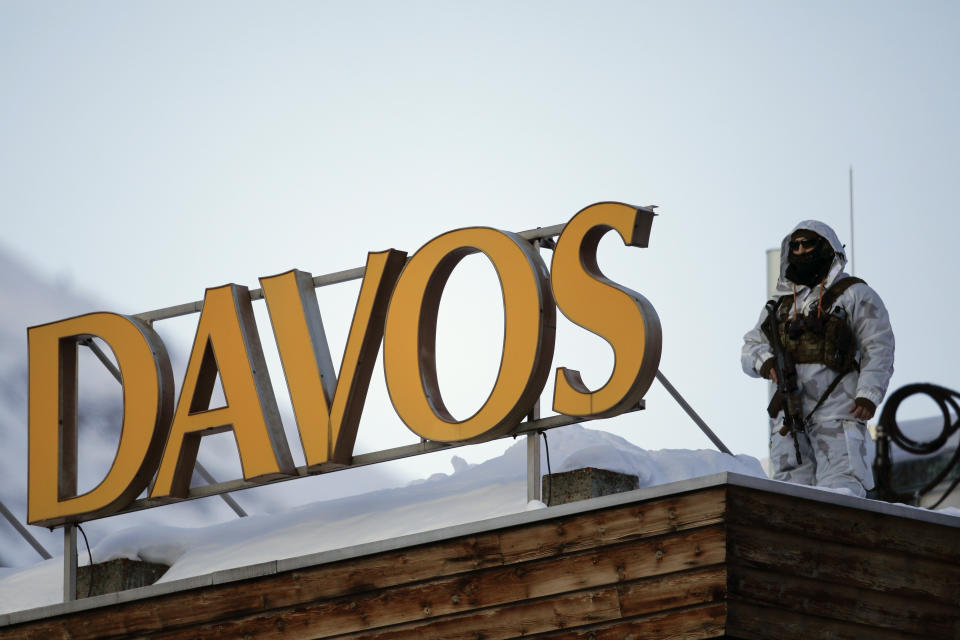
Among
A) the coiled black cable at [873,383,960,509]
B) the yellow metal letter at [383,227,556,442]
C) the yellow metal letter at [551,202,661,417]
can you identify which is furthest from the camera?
the coiled black cable at [873,383,960,509]

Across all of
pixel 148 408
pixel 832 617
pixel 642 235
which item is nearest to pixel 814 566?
pixel 832 617

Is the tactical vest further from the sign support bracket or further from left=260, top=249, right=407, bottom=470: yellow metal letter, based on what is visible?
the sign support bracket

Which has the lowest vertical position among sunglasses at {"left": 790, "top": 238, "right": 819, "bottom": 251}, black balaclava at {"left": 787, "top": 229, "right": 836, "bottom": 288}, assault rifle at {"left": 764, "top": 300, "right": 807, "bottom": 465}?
assault rifle at {"left": 764, "top": 300, "right": 807, "bottom": 465}

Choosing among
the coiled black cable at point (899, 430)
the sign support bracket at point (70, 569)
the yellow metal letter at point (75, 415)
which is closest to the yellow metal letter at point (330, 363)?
the yellow metal letter at point (75, 415)

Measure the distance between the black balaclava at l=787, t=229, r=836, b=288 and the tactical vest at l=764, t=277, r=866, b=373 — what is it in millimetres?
154

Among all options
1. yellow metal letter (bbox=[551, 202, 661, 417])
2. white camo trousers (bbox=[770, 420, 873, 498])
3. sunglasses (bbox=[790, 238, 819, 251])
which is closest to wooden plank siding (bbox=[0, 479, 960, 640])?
white camo trousers (bbox=[770, 420, 873, 498])

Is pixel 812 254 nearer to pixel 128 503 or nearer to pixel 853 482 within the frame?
pixel 853 482

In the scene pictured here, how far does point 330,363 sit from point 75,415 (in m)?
2.31

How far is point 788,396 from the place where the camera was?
9484 millimetres

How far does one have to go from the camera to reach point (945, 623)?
332 inches

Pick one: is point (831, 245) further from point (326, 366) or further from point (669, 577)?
point (326, 366)

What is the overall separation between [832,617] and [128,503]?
213 inches

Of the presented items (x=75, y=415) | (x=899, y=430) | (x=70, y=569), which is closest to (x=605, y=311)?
(x=70, y=569)

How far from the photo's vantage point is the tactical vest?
30.8 ft
